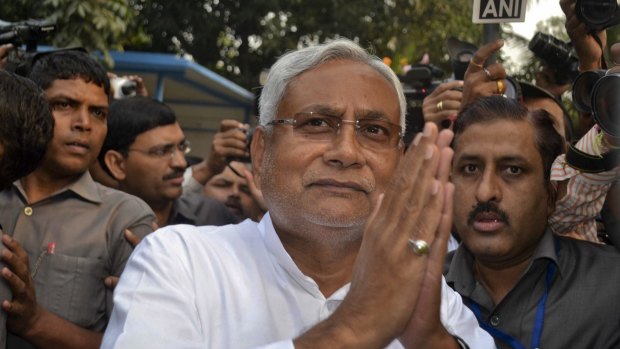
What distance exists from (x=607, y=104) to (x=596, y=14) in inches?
36.7

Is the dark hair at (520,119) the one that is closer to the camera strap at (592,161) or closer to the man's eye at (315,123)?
the camera strap at (592,161)

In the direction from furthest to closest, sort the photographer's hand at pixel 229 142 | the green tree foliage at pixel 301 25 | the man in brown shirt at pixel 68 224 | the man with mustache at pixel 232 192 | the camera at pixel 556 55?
the green tree foliage at pixel 301 25 < the man with mustache at pixel 232 192 < the photographer's hand at pixel 229 142 < the camera at pixel 556 55 < the man in brown shirt at pixel 68 224

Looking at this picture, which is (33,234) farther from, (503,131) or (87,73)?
(503,131)

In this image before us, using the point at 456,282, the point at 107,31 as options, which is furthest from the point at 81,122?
the point at 107,31

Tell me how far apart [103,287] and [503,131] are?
1.58 metres

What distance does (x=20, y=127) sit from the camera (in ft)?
9.90

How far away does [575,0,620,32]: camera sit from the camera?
11.7ft

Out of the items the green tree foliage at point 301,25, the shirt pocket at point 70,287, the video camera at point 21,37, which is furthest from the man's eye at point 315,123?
the green tree foliage at point 301,25

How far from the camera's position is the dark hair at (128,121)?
4547 millimetres

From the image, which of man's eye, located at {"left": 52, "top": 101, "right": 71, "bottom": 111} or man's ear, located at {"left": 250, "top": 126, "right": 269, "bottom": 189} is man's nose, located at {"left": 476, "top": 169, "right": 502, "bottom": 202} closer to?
man's ear, located at {"left": 250, "top": 126, "right": 269, "bottom": 189}

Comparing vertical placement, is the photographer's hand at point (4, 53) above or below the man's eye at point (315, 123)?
below

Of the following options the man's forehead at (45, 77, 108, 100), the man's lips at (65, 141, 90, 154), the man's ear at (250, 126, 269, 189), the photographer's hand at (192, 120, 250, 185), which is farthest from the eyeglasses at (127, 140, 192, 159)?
the man's ear at (250, 126, 269, 189)

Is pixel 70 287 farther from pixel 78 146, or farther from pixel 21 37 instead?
pixel 21 37

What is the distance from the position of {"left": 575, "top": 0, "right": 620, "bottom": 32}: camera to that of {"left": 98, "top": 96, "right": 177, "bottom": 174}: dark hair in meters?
2.11
